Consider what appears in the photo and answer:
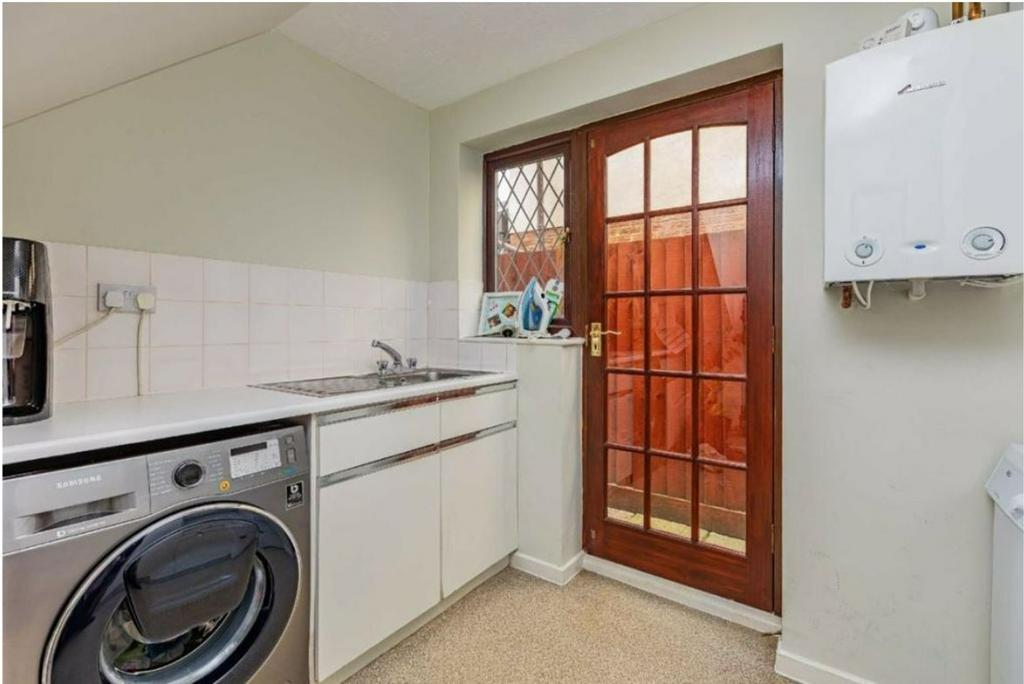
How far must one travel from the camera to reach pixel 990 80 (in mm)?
1151

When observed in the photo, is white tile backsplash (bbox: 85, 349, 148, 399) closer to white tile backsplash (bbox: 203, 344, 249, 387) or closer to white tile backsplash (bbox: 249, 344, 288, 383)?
white tile backsplash (bbox: 203, 344, 249, 387)

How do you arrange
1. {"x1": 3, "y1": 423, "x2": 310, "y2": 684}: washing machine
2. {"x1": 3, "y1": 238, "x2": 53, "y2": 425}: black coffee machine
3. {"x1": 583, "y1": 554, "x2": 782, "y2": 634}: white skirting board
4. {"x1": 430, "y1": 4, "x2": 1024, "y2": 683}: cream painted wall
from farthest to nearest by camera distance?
{"x1": 583, "y1": 554, "x2": 782, "y2": 634}: white skirting board, {"x1": 430, "y1": 4, "x2": 1024, "y2": 683}: cream painted wall, {"x1": 3, "y1": 238, "x2": 53, "y2": 425}: black coffee machine, {"x1": 3, "y1": 423, "x2": 310, "y2": 684}: washing machine

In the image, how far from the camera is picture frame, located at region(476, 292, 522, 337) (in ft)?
8.27

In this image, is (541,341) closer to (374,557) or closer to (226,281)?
(374,557)

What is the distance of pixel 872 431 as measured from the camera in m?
1.49

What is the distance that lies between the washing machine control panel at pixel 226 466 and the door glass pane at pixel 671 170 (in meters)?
1.74

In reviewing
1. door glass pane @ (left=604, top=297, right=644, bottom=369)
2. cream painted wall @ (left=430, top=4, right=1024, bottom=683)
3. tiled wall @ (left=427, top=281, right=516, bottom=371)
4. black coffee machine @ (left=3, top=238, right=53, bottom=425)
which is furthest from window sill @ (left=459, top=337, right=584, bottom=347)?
black coffee machine @ (left=3, top=238, right=53, bottom=425)

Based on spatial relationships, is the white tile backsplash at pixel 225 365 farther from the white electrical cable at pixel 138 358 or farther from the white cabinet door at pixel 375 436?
the white cabinet door at pixel 375 436

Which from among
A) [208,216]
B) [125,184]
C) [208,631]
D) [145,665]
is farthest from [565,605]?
[125,184]

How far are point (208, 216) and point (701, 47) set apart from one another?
6.57 feet

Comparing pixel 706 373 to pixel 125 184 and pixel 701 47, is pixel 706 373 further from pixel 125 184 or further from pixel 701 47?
pixel 125 184

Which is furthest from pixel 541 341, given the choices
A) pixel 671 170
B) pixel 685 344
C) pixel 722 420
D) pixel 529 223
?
pixel 671 170

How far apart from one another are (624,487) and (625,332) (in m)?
0.74

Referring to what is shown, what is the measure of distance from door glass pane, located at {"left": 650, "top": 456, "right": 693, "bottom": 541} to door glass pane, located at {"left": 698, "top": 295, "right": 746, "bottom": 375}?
1.52 feet
